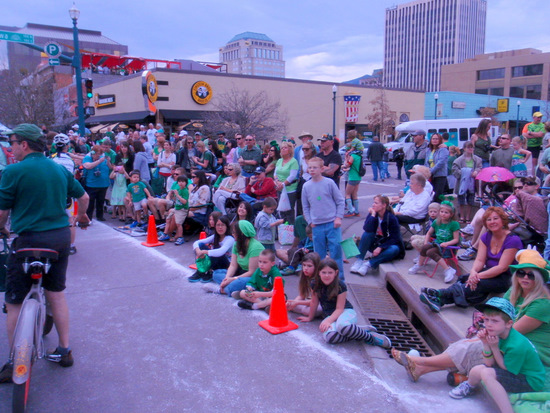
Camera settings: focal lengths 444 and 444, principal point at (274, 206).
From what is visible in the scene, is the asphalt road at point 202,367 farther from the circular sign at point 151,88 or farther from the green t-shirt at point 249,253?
the circular sign at point 151,88

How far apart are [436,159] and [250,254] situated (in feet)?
15.8

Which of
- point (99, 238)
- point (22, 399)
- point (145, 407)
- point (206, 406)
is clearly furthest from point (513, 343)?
point (99, 238)

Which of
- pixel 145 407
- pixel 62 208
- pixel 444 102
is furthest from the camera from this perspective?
pixel 444 102

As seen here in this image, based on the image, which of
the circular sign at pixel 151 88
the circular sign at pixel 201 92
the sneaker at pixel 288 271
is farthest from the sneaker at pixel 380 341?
the circular sign at pixel 201 92

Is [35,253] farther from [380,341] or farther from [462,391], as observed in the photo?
[462,391]

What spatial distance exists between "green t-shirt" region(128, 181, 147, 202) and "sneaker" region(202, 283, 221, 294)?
472 centimetres

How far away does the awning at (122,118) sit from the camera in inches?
1257

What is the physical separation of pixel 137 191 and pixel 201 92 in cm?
2381

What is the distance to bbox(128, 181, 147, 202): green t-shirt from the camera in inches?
408

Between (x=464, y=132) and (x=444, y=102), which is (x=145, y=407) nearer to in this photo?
(x=464, y=132)

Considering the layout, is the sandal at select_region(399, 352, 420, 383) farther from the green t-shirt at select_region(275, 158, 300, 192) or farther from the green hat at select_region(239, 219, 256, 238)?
the green t-shirt at select_region(275, 158, 300, 192)

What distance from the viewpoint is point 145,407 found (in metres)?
3.52

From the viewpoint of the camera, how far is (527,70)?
75500mm

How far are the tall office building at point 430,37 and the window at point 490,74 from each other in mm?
70921
